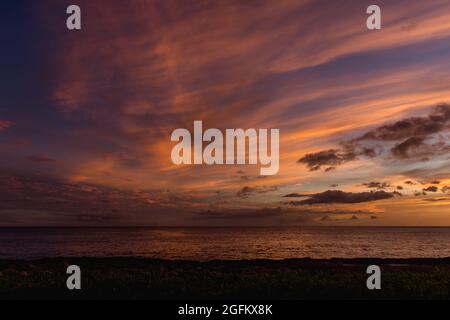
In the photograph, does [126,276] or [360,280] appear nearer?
[360,280]

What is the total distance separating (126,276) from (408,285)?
1460 cm

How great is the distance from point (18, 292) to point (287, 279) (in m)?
13.4

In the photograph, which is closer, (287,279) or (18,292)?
(18,292)
